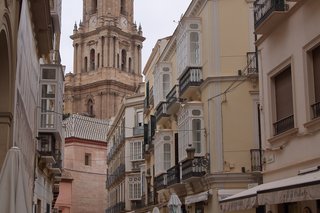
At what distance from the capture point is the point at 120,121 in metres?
48.3

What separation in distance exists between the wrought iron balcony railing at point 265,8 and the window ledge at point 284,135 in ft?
8.83

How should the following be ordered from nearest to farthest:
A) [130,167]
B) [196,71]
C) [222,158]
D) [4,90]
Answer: [4,90] < [222,158] < [196,71] < [130,167]

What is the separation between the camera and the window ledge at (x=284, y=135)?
1353 centimetres

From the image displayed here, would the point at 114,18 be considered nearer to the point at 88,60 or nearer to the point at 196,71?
the point at 88,60

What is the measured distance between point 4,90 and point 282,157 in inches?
253

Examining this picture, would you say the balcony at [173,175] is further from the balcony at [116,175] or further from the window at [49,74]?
the balcony at [116,175]

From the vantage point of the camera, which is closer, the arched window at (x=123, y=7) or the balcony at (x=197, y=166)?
the balcony at (x=197, y=166)

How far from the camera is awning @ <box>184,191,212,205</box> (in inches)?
866

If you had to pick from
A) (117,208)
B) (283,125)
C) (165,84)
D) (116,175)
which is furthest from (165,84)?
(116,175)

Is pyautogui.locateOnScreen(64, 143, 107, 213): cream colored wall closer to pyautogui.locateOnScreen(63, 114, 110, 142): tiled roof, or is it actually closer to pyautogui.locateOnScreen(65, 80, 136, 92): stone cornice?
pyautogui.locateOnScreen(63, 114, 110, 142): tiled roof

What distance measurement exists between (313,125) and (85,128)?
47665mm

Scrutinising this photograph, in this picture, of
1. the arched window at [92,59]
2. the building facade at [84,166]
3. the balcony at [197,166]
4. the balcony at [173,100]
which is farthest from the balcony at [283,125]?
the arched window at [92,59]

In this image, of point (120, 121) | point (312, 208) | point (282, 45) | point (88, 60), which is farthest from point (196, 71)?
point (88, 60)

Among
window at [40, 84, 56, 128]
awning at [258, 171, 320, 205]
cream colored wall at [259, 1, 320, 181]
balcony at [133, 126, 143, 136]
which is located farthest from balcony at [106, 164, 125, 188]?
awning at [258, 171, 320, 205]
